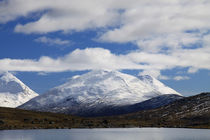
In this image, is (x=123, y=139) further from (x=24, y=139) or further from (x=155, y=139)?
(x=24, y=139)

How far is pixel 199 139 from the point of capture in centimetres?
13225

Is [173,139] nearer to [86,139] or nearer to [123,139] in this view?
[123,139]

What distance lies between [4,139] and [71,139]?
2453 centimetres

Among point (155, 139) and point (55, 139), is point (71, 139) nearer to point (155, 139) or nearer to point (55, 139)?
point (55, 139)

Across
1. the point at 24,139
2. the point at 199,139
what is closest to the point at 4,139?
the point at 24,139

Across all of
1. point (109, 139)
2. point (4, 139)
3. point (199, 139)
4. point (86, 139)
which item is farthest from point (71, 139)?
point (199, 139)

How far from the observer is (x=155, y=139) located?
136 meters

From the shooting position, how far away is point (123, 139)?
444ft

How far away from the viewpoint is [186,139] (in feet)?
435

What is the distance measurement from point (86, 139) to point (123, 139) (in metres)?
13.8

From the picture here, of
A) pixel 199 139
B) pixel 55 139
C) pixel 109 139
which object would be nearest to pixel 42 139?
pixel 55 139

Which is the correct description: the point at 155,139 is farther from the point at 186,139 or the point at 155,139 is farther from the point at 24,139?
the point at 24,139

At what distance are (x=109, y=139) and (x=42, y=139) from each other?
24869 millimetres

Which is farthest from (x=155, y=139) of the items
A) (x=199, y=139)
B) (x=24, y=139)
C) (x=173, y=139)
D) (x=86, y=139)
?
(x=24, y=139)
